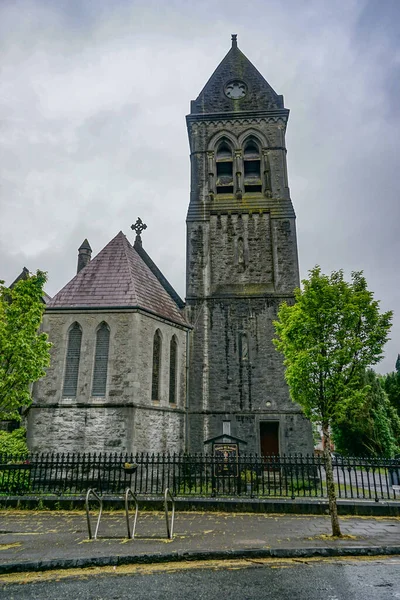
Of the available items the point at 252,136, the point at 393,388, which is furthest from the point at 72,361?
the point at 393,388

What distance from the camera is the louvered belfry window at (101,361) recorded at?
632 inches

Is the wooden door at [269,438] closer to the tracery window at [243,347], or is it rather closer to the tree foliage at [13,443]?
the tracery window at [243,347]

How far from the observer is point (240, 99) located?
85.7ft

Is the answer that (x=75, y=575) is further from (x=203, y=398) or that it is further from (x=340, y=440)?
(x=340, y=440)

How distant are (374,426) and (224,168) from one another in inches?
833

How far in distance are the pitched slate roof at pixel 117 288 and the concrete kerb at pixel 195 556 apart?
11171mm

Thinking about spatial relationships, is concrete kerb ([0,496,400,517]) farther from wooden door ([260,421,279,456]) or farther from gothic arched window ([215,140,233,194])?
gothic arched window ([215,140,233,194])

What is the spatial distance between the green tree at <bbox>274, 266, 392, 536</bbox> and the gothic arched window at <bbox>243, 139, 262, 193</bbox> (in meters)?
15.0

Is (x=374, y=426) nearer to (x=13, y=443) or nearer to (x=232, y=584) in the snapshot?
(x=13, y=443)

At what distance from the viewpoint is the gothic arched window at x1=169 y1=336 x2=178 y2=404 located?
60.5 feet

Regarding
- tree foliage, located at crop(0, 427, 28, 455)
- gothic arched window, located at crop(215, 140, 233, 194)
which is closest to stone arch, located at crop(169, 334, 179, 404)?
tree foliage, located at crop(0, 427, 28, 455)

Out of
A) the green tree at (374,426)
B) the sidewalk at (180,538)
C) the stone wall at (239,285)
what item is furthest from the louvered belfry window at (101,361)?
the green tree at (374,426)

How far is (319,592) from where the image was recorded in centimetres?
501

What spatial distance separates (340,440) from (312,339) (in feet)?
94.4
